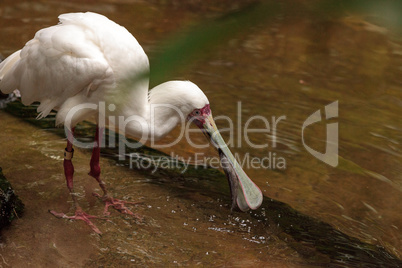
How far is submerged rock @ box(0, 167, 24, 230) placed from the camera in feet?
11.0

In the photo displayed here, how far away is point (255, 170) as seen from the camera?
4594 mm

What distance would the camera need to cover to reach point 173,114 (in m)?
3.41

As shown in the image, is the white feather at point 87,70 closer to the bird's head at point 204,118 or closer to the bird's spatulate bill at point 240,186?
the bird's head at point 204,118

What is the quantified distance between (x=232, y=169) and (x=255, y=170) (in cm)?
155

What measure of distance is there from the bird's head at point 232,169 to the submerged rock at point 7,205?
1.31 metres

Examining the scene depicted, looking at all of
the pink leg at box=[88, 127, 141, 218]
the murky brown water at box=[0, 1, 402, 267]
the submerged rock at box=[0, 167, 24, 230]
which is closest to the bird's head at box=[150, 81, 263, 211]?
the murky brown water at box=[0, 1, 402, 267]

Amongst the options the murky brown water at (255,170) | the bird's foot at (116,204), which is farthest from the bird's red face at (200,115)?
the bird's foot at (116,204)

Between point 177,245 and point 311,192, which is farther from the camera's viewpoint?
point 311,192

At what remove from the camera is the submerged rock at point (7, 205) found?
3362 millimetres

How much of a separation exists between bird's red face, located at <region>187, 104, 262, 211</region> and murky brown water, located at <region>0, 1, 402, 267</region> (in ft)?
1.98

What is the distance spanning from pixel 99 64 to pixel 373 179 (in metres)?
2.58

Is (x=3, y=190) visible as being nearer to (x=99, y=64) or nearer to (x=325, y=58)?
(x=99, y=64)

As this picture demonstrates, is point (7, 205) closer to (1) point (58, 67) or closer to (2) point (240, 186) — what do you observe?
(1) point (58, 67)

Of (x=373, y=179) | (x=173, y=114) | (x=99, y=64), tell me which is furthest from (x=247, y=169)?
(x=99, y=64)
